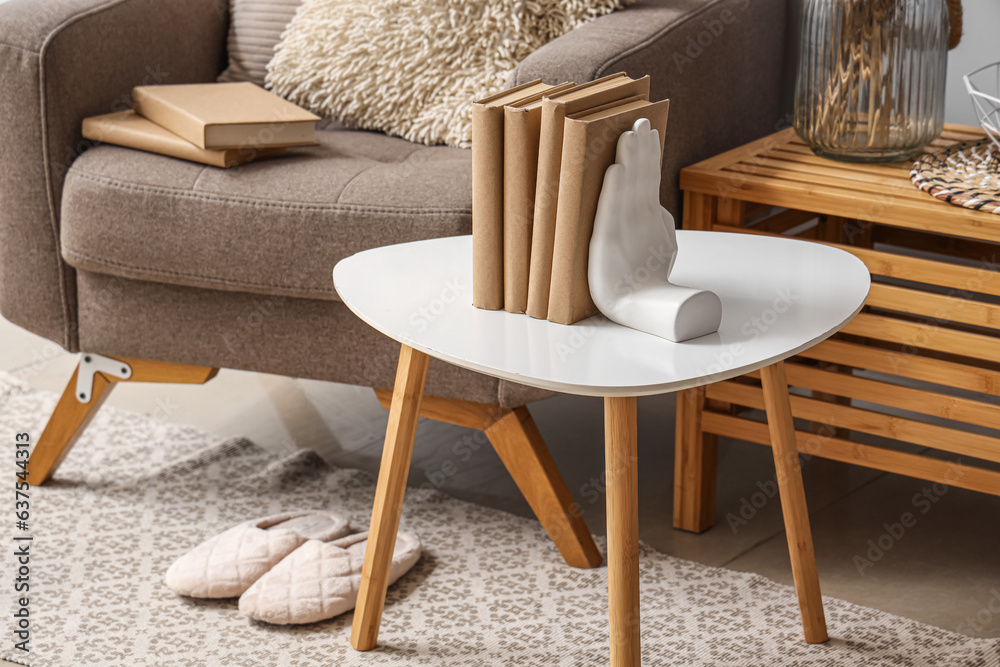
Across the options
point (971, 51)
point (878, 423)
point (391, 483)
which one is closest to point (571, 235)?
point (391, 483)

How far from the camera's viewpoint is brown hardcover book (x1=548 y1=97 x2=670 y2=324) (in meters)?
0.83

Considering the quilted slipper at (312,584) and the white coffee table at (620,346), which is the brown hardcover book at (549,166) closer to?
the white coffee table at (620,346)

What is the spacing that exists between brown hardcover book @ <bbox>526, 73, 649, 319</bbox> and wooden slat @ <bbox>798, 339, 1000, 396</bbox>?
0.40 m

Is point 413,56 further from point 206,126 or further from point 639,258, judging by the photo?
point 639,258

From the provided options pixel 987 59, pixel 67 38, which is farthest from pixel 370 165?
pixel 987 59

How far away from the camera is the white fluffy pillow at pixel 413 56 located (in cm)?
144

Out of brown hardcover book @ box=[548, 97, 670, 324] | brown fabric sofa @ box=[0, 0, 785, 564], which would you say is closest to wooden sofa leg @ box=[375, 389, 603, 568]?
brown fabric sofa @ box=[0, 0, 785, 564]

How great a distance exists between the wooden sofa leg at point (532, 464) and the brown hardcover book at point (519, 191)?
1.16ft

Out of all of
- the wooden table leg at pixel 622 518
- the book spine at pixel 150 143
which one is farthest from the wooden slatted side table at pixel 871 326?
the book spine at pixel 150 143

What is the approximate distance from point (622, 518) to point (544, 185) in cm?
28

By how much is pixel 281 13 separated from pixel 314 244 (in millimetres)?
671

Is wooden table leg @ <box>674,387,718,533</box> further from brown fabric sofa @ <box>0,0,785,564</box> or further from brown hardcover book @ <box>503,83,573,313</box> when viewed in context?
brown hardcover book @ <box>503,83,573,313</box>

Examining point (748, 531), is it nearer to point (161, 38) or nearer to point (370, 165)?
point (370, 165)

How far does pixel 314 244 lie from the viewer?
120 centimetres
